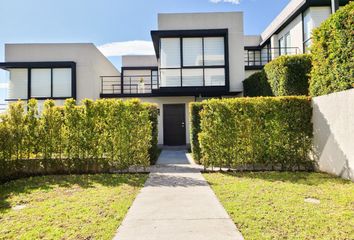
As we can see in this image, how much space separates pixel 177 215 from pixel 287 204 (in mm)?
2283

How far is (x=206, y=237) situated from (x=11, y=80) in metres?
17.4

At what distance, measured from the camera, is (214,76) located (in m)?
14.4

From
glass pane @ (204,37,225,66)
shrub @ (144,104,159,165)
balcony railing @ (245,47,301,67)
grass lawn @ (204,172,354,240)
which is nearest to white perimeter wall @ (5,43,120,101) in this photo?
shrub @ (144,104,159,165)

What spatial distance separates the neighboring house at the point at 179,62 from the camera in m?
14.3

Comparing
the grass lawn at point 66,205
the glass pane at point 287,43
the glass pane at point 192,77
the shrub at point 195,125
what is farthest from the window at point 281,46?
the grass lawn at point 66,205

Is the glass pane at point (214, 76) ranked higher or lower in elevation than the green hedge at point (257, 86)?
higher

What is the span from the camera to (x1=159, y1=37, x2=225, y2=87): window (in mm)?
14336

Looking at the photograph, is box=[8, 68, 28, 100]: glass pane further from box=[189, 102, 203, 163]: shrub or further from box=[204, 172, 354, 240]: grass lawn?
box=[204, 172, 354, 240]: grass lawn

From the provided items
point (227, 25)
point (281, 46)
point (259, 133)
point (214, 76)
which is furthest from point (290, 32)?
point (259, 133)

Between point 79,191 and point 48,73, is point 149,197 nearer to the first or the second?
point 79,191

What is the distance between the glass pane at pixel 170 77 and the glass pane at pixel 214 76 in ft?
5.40

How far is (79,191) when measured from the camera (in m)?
6.27

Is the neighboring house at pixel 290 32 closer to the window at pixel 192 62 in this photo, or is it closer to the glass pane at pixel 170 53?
the window at pixel 192 62

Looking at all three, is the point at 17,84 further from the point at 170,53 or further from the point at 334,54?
the point at 334,54
